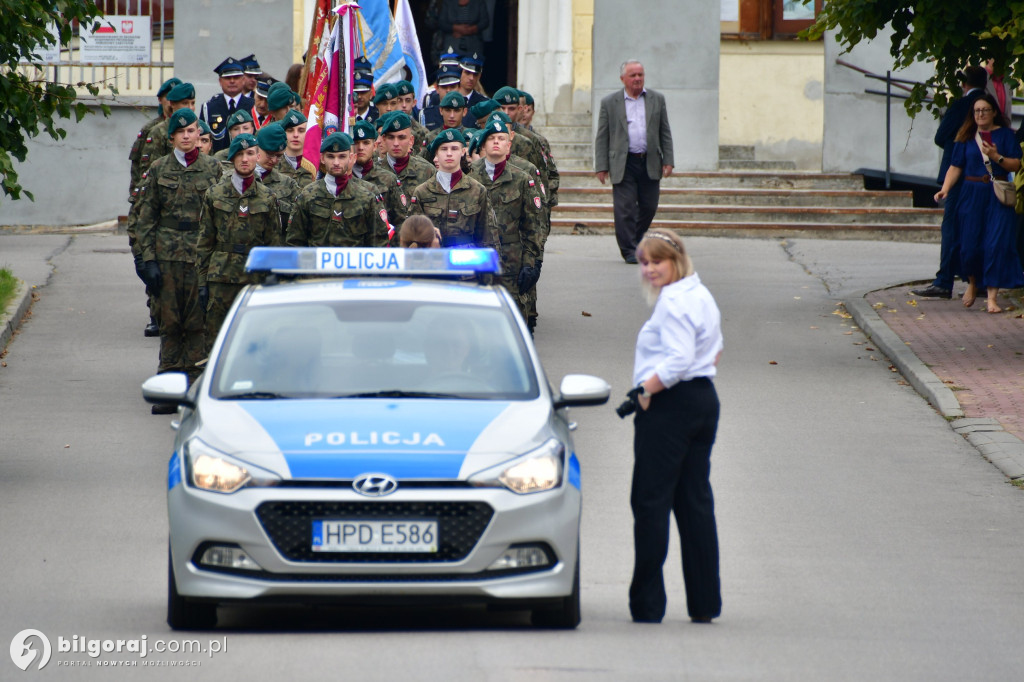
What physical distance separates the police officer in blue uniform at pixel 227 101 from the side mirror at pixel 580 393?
1008 cm

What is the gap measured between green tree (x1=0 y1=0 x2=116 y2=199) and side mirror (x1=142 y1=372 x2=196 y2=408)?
3437 millimetres

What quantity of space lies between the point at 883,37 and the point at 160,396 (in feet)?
63.7

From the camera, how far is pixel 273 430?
6465mm

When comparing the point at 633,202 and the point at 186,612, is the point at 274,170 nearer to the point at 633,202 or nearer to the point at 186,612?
the point at 186,612

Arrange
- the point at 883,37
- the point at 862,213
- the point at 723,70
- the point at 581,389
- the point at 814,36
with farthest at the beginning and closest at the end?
the point at 723,70 → the point at 883,37 → the point at 862,213 → the point at 814,36 → the point at 581,389

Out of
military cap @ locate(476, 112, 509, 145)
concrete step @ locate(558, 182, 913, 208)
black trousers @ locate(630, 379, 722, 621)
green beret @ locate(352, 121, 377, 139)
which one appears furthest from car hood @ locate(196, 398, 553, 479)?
concrete step @ locate(558, 182, 913, 208)

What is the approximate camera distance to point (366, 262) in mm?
7699

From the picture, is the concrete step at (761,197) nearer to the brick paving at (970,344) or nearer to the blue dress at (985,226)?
the brick paving at (970,344)

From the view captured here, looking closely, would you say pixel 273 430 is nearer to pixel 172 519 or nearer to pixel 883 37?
pixel 172 519

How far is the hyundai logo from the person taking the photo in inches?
244

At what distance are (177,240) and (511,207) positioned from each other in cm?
264

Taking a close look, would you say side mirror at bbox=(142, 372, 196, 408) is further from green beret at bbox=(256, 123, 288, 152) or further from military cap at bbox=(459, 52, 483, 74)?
military cap at bbox=(459, 52, 483, 74)

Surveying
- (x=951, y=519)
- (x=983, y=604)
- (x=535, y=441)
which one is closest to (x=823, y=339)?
(x=951, y=519)

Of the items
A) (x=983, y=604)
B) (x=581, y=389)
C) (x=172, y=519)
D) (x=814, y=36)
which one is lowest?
(x=983, y=604)
